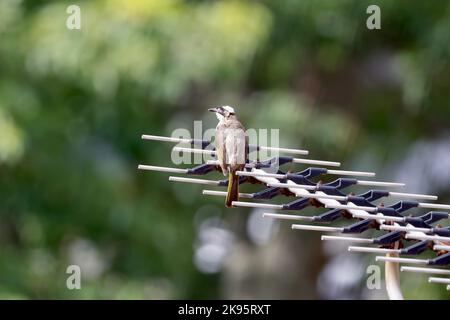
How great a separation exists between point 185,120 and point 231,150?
276 inches

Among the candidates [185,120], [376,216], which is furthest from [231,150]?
[185,120]

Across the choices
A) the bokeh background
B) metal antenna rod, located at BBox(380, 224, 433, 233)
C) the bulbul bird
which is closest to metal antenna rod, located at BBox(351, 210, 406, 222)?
metal antenna rod, located at BBox(380, 224, 433, 233)

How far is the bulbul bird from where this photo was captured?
176 inches

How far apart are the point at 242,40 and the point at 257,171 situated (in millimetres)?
4792

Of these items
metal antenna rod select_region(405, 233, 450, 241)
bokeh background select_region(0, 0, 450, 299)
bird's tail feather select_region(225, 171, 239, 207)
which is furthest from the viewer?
bokeh background select_region(0, 0, 450, 299)

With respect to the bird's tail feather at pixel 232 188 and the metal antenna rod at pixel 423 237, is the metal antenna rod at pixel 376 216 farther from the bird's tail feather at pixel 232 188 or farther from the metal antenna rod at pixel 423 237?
the bird's tail feather at pixel 232 188

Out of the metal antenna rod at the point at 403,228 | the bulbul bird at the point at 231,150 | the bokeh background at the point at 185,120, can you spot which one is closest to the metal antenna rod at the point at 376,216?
the metal antenna rod at the point at 403,228

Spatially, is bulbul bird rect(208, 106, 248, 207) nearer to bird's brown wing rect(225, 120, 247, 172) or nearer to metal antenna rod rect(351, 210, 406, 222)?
bird's brown wing rect(225, 120, 247, 172)

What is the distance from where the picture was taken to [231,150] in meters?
4.59

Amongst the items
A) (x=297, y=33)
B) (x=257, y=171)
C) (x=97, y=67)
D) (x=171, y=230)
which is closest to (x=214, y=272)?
(x=171, y=230)

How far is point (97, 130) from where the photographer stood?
10781 mm

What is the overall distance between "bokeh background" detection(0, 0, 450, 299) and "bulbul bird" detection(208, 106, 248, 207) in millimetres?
3766

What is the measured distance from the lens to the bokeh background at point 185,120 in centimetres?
911
